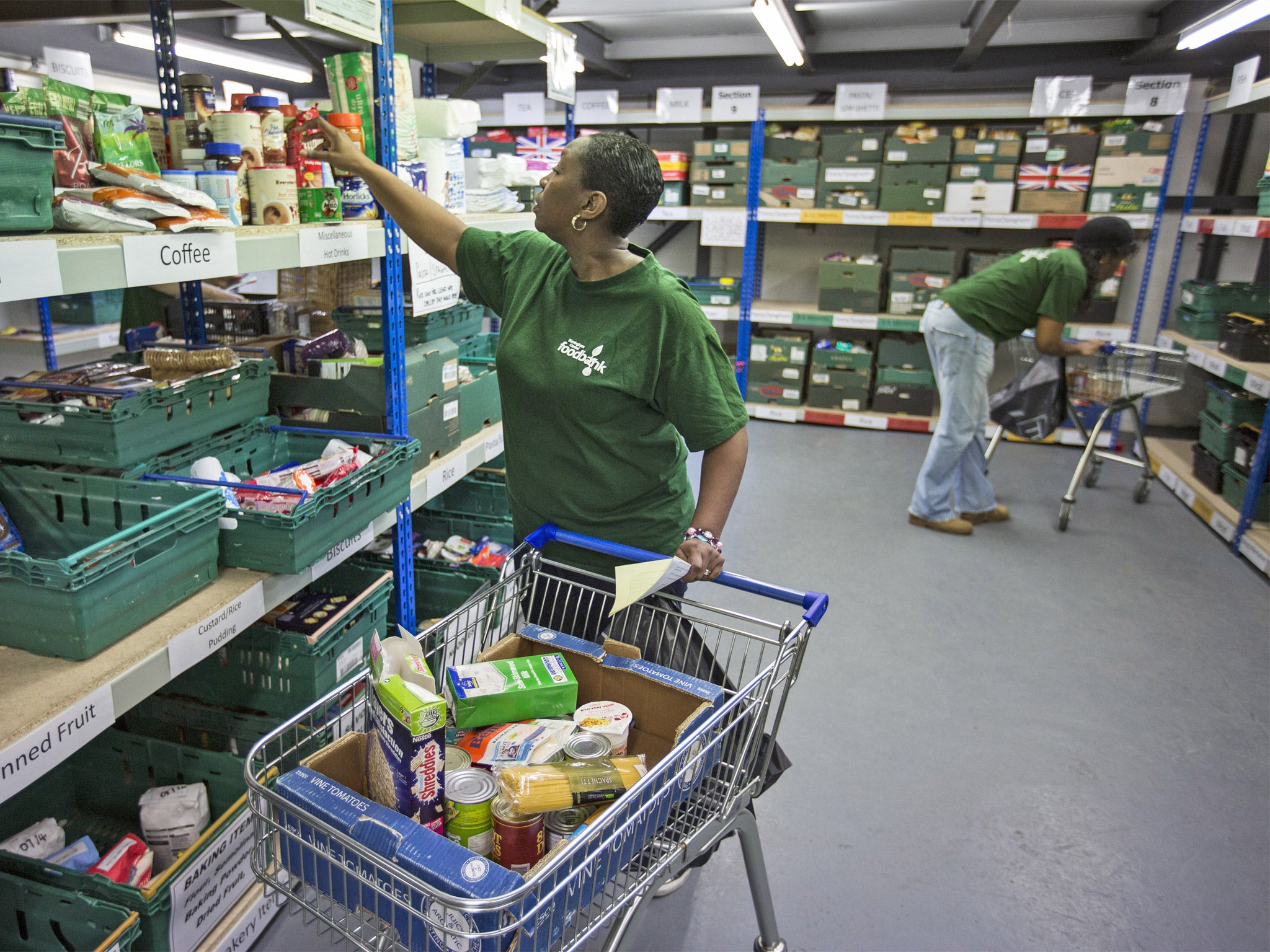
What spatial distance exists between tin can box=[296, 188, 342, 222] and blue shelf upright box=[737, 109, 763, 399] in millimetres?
4662

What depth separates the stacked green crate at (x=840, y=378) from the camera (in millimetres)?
6320

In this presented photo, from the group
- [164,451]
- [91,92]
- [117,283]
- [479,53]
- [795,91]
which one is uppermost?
[795,91]

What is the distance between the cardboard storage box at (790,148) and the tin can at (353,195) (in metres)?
4.94

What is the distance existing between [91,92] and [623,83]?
19.5 feet

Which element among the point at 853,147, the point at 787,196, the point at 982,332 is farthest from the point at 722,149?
the point at 982,332

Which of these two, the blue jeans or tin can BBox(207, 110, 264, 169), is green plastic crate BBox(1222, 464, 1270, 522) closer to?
the blue jeans

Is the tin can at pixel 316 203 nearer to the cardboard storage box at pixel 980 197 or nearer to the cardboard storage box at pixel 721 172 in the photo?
the cardboard storage box at pixel 721 172

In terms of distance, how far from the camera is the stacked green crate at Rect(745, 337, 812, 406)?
6.43m

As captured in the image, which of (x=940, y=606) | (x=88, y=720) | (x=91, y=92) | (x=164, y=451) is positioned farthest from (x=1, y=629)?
(x=940, y=606)

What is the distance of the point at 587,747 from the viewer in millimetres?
1220

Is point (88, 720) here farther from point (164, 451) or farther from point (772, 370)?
point (772, 370)

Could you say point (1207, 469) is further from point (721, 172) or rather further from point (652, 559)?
point (652, 559)

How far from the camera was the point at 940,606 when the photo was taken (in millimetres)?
3553

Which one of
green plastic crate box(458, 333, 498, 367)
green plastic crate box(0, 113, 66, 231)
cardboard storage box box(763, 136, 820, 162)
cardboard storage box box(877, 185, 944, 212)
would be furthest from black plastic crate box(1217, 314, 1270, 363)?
green plastic crate box(0, 113, 66, 231)
